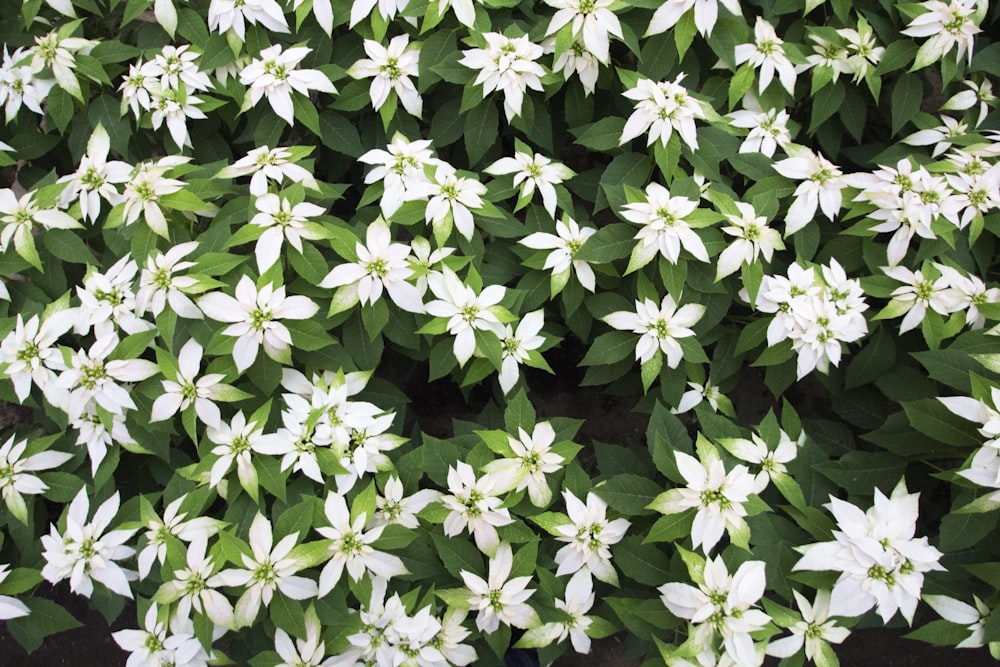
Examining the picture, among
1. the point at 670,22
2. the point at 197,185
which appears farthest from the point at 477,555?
the point at 670,22

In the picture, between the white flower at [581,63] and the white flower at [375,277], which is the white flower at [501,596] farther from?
the white flower at [581,63]

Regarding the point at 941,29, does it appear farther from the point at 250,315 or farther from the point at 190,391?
the point at 190,391

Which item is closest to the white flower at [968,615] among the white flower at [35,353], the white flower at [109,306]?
the white flower at [109,306]

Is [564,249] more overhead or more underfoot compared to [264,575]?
more overhead

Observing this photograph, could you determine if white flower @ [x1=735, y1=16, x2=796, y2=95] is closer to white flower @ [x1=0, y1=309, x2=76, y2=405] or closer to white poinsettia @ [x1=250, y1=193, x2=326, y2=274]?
white poinsettia @ [x1=250, y1=193, x2=326, y2=274]

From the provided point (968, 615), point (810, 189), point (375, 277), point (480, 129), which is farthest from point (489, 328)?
point (968, 615)

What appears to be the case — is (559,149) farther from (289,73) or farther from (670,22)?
(289,73)

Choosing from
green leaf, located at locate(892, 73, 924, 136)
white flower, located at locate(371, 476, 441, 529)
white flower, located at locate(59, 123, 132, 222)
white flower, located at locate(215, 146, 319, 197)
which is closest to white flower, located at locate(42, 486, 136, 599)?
white flower, located at locate(371, 476, 441, 529)
